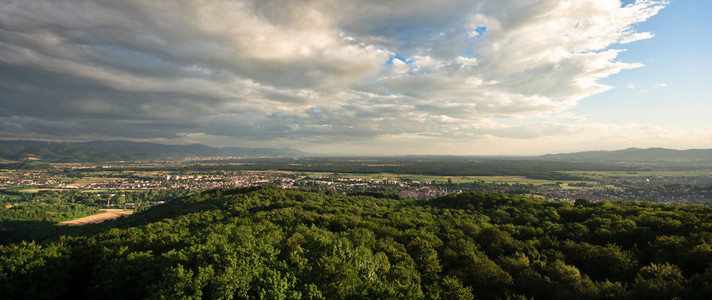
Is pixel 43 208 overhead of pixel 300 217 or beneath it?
beneath

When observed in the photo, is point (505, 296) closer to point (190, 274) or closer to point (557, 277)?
point (557, 277)

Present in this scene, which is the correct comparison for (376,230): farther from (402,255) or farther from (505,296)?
(505,296)

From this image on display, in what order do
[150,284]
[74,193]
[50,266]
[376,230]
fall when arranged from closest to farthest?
[150,284], [50,266], [376,230], [74,193]

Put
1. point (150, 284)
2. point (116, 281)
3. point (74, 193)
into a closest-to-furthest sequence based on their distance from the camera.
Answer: point (150, 284), point (116, 281), point (74, 193)

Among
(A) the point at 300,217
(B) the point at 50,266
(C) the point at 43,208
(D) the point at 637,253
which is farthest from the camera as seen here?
(C) the point at 43,208

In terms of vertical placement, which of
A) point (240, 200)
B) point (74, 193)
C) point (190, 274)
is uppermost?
point (190, 274)

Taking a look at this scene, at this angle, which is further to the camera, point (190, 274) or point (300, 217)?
point (300, 217)

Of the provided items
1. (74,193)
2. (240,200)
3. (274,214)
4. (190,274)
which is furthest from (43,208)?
(190,274)

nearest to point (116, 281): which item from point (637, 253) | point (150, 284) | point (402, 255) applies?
point (150, 284)

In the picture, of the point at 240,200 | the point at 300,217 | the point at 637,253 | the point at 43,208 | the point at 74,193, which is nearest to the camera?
the point at 637,253
